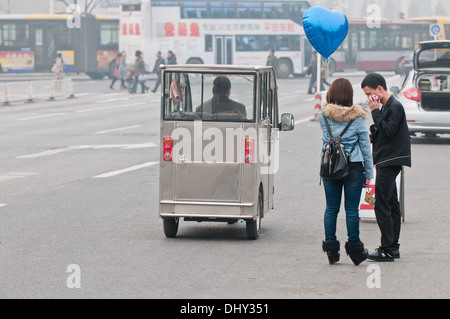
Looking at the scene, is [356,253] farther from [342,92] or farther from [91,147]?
[91,147]

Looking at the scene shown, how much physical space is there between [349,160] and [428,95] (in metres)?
13.1

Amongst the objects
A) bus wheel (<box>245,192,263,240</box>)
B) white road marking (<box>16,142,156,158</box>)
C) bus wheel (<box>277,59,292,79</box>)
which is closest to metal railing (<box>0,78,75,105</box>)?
white road marking (<box>16,142,156,158</box>)

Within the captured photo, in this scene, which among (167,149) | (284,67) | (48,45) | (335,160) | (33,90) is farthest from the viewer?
(48,45)

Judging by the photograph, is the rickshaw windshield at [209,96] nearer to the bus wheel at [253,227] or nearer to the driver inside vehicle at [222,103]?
the driver inside vehicle at [222,103]

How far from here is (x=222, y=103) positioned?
9.35m

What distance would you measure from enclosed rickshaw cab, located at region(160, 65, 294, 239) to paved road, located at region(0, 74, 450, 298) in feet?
1.24

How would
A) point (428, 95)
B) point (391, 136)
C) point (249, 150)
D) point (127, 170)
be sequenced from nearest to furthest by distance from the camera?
1. point (391, 136)
2. point (249, 150)
3. point (127, 170)
4. point (428, 95)

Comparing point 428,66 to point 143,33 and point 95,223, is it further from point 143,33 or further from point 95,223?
point 143,33

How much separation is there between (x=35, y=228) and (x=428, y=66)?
11688 mm

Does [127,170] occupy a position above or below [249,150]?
below

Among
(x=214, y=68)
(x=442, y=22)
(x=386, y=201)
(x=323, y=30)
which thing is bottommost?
(x=386, y=201)

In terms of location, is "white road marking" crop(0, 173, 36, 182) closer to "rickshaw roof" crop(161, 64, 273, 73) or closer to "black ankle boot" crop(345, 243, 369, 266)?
"rickshaw roof" crop(161, 64, 273, 73)

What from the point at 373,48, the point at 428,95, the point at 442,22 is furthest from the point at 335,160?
the point at 442,22

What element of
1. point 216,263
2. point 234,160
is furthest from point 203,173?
point 216,263
